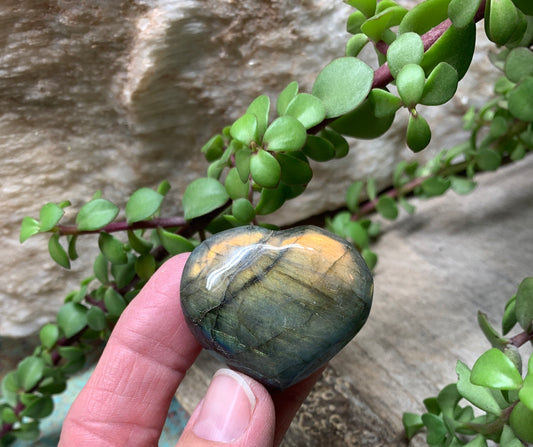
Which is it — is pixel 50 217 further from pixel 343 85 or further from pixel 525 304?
pixel 525 304

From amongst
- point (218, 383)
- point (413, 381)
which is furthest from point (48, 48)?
point (413, 381)

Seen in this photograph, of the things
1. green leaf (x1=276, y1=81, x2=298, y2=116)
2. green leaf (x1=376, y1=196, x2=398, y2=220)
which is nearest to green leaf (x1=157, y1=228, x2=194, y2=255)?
green leaf (x1=276, y1=81, x2=298, y2=116)

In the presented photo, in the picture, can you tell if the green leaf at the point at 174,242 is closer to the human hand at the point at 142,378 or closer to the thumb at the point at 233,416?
the human hand at the point at 142,378

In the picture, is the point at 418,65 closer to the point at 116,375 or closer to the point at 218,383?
the point at 218,383

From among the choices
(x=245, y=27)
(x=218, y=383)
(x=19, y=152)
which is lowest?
(x=218, y=383)

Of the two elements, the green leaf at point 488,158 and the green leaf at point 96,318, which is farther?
the green leaf at point 488,158

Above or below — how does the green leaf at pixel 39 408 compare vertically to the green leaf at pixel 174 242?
below

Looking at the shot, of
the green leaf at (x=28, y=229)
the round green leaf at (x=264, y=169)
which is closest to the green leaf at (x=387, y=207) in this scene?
the round green leaf at (x=264, y=169)

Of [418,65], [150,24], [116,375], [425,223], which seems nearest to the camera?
[418,65]
